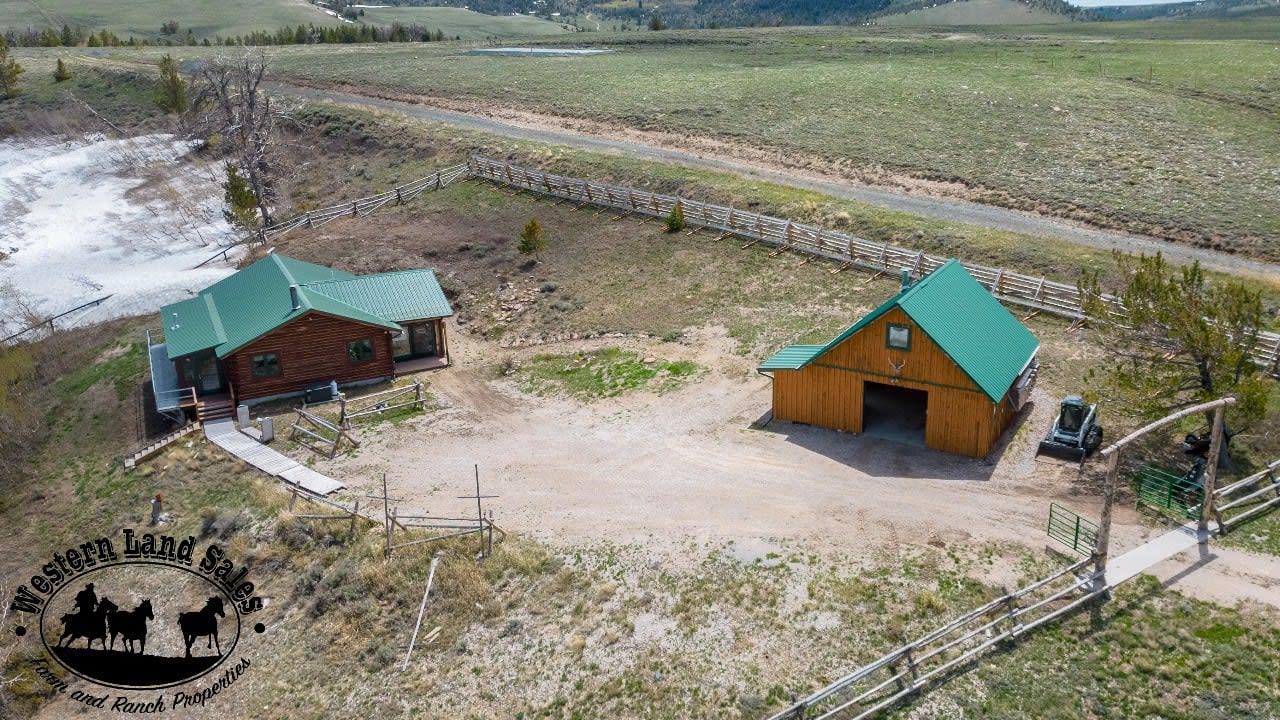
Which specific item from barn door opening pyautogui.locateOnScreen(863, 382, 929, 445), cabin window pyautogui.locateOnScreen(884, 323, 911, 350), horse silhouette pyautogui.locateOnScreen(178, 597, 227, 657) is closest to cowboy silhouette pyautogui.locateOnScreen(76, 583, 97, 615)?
horse silhouette pyautogui.locateOnScreen(178, 597, 227, 657)

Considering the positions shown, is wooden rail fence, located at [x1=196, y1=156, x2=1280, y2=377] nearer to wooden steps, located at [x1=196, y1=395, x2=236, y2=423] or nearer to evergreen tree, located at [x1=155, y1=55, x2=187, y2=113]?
wooden steps, located at [x1=196, y1=395, x2=236, y2=423]

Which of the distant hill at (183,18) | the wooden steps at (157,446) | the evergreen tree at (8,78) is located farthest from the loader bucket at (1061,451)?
the distant hill at (183,18)

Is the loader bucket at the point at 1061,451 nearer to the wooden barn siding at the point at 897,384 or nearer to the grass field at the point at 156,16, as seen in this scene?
the wooden barn siding at the point at 897,384

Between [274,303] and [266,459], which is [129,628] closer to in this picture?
[266,459]

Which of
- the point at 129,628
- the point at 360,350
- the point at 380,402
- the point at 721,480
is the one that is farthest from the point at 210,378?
the point at 721,480

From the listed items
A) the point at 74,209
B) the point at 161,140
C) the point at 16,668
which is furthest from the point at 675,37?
the point at 16,668

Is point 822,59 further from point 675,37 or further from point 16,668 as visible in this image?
point 16,668

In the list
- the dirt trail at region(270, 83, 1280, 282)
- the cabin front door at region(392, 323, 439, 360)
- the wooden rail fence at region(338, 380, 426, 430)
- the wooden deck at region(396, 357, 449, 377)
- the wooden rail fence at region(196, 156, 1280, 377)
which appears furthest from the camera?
the dirt trail at region(270, 83, 1280, 282)
